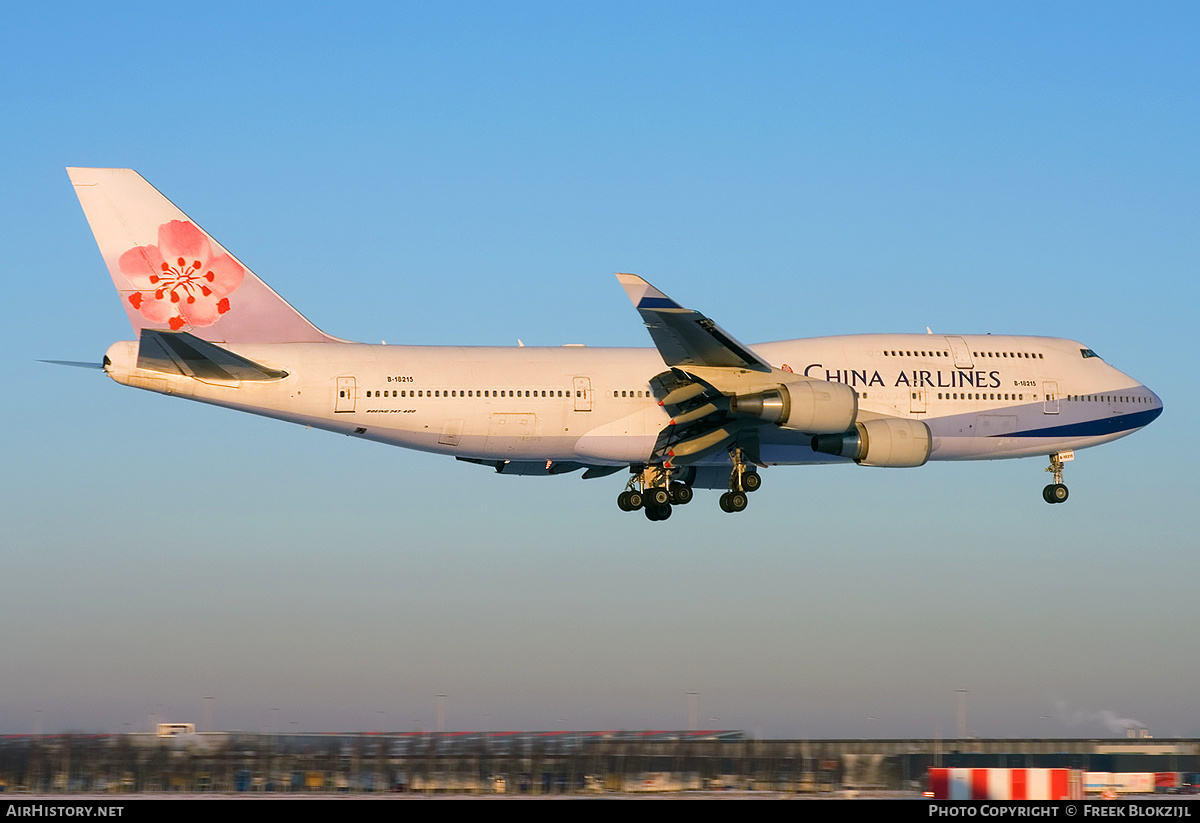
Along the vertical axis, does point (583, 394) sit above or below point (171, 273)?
below

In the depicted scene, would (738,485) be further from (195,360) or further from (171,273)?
(171,273)

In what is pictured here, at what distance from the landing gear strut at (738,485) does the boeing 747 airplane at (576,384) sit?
0.14 ft

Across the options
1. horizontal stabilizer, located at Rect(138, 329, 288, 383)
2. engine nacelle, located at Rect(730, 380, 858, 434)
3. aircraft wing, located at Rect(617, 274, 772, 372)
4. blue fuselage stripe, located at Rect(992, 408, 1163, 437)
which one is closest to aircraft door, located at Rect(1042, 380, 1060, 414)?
blue fuselage stripe, located at Rect(992, 408, 1163, 437)

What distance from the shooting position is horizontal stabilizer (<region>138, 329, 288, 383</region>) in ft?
110

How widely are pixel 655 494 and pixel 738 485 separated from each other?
239 centimetres

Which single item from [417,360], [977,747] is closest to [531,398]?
[417,360]

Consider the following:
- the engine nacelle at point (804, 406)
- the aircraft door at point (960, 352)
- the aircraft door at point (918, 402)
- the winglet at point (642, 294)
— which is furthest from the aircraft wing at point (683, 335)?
the aircraft door at point (960, 352)

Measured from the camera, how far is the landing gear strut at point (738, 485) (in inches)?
1524

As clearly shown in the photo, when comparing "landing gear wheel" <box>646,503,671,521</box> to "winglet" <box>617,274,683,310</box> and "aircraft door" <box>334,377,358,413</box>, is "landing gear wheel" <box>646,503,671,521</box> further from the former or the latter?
"aircraft door" <box>334,377,358,413</box>

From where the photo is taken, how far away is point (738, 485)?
127 ft

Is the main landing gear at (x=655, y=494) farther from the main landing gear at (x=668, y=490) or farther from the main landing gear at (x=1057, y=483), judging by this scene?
the main landing gear at (x=1057, y=483)

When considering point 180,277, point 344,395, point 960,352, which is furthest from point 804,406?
point 180,277
